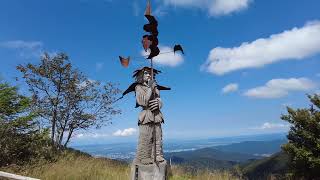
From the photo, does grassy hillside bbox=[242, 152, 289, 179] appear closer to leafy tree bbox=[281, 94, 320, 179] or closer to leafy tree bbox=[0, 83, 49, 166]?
leafy tree bbox=[281, 94, 320, 179]

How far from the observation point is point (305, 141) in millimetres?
19375

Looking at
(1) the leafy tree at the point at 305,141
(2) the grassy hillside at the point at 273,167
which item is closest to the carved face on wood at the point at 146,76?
(1) the leafy tree at the point at 305,141

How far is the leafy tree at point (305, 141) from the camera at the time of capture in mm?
18656

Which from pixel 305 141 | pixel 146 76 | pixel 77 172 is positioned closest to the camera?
pixel 146 76

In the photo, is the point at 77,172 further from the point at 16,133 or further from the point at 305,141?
the point at 305,141

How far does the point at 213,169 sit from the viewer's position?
17.0 m

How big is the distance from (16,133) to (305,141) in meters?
12.3

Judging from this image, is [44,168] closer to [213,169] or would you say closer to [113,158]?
[213,169]

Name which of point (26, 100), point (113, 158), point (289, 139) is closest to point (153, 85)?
point (26, 100)

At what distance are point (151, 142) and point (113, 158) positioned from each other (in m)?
14.5

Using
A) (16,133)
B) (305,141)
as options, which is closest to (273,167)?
(305,141)

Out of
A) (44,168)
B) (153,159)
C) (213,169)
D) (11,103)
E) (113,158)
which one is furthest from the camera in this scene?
(113,158)

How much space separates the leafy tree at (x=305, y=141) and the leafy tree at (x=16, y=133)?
1077cm

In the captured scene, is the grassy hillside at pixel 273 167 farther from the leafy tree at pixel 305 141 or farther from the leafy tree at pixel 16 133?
the leafy tree at pixel 16 133
